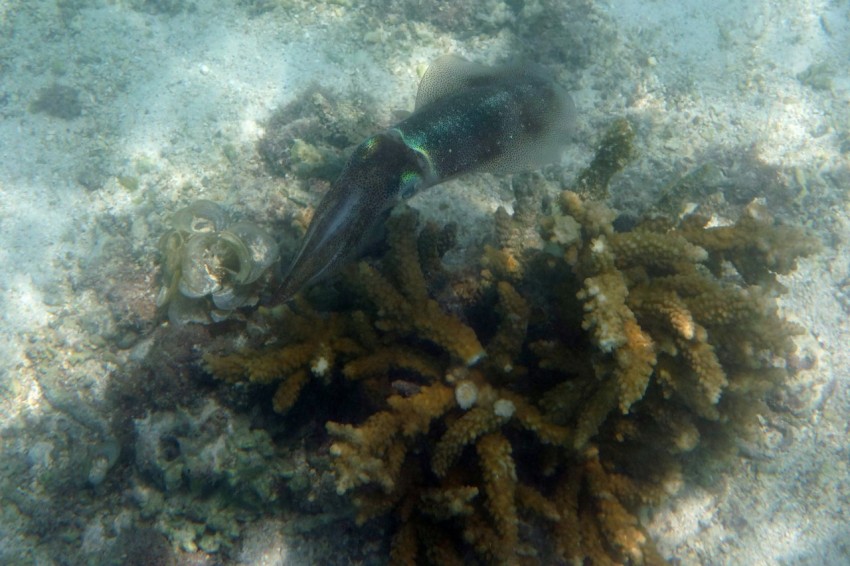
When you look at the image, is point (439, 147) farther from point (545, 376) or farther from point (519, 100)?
point (545, 376)

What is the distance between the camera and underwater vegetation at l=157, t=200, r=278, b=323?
356 cm

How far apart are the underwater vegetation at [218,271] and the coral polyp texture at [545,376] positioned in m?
0.58

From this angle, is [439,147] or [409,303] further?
[439,147]

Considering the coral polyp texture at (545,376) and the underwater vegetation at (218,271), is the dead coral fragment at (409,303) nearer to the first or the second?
the coral polyp texture at (545,376)

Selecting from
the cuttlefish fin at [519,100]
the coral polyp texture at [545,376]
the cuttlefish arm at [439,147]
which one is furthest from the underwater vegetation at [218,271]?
the cuttlefish fin at [519,100]

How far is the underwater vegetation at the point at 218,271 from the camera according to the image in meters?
3.56

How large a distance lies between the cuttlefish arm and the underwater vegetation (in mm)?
967

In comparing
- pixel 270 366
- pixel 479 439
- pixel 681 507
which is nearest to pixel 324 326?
pixel 270 366

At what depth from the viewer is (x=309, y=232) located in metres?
2.80

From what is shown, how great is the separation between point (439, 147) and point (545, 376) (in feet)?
6.00

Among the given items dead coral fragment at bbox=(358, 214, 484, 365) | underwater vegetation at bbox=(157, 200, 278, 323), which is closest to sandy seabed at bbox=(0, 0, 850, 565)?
underwater vegetation at bbox=(157, 200, 278, 323)

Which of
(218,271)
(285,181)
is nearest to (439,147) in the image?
(218,271)

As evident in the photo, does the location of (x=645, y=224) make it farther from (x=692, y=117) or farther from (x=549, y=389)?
(x=692, y=117)

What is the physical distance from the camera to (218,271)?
360cm
